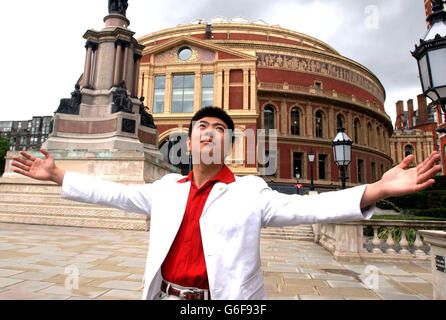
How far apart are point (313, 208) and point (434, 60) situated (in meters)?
3.50

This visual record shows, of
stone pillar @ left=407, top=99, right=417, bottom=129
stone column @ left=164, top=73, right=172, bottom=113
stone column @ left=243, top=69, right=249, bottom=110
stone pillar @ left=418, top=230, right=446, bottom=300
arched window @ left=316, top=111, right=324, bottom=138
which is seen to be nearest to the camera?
stone pillar @ left=418, top=230, right=446, bottom=300

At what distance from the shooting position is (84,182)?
1.81m

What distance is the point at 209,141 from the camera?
5.93ft

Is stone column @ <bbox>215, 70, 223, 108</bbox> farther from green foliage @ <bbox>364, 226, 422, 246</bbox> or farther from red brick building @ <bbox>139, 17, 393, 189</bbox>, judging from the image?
green foliage @ <bbox>364, 226, 422, 246</bbox>

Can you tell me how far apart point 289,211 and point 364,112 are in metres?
46.3

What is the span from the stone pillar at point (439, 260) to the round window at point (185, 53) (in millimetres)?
31423

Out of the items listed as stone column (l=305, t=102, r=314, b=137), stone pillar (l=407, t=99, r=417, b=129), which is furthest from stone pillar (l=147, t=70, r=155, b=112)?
stone pillar (l=407, t=99, r=417, b=129)

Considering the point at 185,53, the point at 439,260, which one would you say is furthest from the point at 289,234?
the point at 185,53

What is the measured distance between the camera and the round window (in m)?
31.8

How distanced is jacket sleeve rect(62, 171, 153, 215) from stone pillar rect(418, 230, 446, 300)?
3.55m

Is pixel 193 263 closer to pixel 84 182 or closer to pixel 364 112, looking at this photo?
pixel 84 182

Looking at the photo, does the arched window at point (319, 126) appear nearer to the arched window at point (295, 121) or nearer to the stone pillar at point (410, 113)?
the arched window at point (295, 121)

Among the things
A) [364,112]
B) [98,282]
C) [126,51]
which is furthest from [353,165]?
[98,282]

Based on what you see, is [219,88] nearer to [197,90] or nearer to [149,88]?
[197,90]
